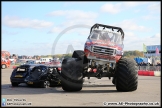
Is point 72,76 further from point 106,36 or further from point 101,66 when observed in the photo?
point 106,36

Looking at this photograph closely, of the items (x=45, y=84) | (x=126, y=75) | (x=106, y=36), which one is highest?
(x=106, y=36)

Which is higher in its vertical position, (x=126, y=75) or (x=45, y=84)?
(x=126, y=75)

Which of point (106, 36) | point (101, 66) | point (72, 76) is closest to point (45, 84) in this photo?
point (72, 76)

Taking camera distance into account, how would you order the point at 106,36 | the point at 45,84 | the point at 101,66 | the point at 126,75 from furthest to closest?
the point at 45,84
the point at 106,36
the point at 101,66
the point at 126,75

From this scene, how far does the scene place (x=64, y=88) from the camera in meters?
14.9

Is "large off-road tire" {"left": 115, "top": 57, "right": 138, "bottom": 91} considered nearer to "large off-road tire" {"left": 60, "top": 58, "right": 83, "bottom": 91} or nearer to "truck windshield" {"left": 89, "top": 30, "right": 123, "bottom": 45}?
"truck windshield" {"left": 89, "top": 30, "right": 123, "bottom": 45}

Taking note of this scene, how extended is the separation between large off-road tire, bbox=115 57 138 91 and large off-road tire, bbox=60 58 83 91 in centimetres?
193

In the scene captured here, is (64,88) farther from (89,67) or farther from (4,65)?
(4,65)

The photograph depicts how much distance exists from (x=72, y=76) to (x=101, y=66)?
5.21ft

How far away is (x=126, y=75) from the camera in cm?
1409

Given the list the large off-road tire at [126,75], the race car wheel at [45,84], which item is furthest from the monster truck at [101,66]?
the race car wheel at [45,84]

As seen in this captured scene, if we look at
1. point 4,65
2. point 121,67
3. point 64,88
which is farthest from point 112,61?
point 4,65

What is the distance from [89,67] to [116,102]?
4261 millimetres

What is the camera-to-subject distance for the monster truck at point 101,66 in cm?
1426
